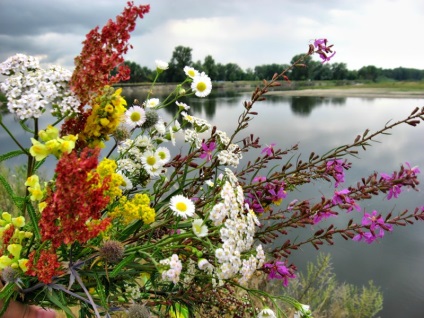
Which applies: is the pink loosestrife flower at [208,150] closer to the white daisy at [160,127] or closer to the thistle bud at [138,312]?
the white daisy at [160,127]

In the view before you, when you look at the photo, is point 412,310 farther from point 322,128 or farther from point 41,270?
point 322,128

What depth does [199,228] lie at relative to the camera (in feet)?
2.72

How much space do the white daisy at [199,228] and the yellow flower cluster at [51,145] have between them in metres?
0.30

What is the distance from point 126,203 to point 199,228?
20 cm

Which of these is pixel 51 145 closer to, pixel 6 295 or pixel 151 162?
pixel 151 162

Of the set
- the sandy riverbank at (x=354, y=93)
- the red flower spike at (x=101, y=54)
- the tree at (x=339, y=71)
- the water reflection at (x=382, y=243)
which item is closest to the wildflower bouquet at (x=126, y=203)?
the red flower spike at (x=101, y=54)

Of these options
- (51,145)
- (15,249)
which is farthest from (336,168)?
(15,249)

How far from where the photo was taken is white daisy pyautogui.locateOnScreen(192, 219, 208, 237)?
32.1 inches

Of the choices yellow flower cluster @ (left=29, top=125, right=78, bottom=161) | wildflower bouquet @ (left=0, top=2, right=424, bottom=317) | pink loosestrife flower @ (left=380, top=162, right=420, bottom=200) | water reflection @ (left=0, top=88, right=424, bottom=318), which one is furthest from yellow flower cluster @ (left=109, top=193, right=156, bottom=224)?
pink loosestrife flower @ (left=380, top=162, right=420, bottom=200)

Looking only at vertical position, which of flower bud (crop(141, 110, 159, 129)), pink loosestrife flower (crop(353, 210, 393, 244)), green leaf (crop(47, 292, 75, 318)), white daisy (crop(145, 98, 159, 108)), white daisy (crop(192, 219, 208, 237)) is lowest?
green leaf (crop(47, 292, 75, 318))

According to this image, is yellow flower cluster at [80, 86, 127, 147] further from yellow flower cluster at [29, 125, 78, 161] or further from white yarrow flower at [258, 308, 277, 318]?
white yarrow flower at [258, 308, 277, 318]

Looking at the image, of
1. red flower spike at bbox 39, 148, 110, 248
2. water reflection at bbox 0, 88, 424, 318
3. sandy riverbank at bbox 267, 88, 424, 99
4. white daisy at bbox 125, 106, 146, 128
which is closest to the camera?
red flower spike at bbox 39, 148, 110, 248

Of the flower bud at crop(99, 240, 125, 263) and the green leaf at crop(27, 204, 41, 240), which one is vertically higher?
the green leaf at crop(27, 204, 41, 240)

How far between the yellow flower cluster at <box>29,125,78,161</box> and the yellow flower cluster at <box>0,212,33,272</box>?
27cm
